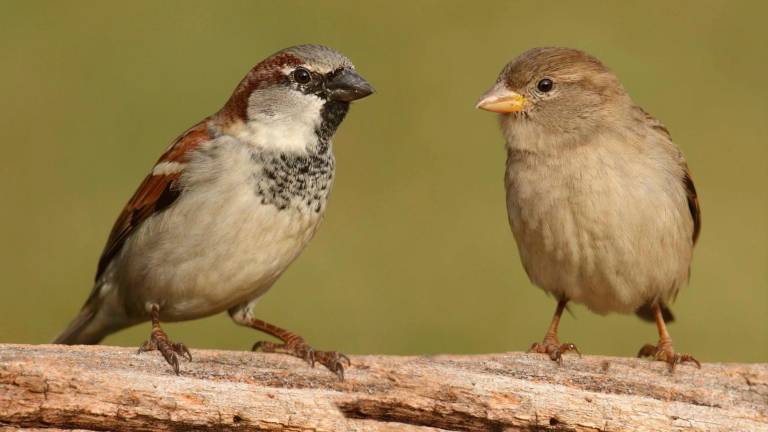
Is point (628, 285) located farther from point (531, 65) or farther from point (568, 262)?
point (531, 65)

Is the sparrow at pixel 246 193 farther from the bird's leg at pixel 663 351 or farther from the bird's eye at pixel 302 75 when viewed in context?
the bird's leg at pixel 663 351

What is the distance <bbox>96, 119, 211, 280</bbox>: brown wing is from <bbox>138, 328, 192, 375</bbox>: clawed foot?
0.53 metres

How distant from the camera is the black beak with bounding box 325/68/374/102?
3.91 m

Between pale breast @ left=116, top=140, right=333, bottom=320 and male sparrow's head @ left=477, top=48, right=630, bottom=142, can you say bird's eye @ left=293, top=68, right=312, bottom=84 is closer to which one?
pale breast @ left=116, top=140, right=333, bottom=320

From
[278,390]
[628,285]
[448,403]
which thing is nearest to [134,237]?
[278,390]

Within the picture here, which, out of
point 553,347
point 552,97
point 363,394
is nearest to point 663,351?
point 553,347

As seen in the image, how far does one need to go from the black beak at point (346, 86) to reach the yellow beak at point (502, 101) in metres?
0.44

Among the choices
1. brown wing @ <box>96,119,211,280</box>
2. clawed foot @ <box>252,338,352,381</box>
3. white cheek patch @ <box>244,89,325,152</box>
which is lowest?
clawed foot @ <box>252,338,352,381</box>

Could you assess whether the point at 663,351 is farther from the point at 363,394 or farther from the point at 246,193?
the point at 246,193

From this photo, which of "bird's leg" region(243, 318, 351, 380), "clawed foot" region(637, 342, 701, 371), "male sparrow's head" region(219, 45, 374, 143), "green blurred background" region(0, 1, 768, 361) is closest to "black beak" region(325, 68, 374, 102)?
"male sparrow's head" region(219, 45, 374, 143)

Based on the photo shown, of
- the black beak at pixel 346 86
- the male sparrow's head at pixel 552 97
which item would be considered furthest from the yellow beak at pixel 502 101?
the black beak at pixel 346 86

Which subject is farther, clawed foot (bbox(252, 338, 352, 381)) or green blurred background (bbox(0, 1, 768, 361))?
green blurred background (bbox(0, 1, 768, 361))

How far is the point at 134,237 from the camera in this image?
165 inches

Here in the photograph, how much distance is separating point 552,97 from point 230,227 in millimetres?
1134
